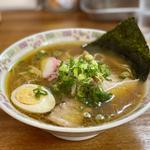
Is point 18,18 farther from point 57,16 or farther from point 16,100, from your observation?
point 16,100

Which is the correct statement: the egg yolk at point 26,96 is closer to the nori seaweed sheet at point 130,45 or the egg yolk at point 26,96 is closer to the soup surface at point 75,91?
the soup surface at point 75,91

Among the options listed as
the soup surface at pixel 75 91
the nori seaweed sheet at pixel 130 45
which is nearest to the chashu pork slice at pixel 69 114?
the soup surface at pixel 75 91

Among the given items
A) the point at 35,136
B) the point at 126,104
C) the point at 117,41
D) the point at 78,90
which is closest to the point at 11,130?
the point at 35,136

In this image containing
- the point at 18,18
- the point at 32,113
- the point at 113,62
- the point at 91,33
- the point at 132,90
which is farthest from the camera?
the point at 18,18

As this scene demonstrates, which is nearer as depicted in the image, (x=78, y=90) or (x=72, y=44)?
(x=78, y=90)

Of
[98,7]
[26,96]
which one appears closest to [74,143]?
[26,96]
